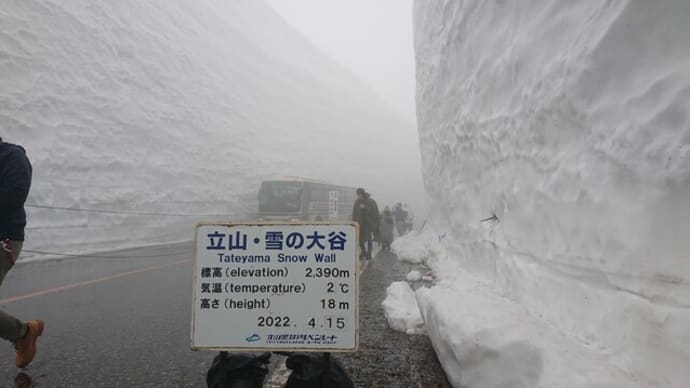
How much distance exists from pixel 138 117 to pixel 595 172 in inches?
614

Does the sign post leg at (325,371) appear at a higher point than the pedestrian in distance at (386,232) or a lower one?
lower

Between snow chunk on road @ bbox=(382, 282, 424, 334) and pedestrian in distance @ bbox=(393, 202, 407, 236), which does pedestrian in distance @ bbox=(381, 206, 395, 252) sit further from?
snow chunk on road @ bbox=(382, 282, 424, 334)

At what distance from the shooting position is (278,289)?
1995 mm

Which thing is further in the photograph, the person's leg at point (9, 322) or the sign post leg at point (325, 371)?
the person's leg at point (9, 322)

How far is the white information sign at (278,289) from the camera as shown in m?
1.95

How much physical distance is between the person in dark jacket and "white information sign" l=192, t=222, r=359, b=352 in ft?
5.27

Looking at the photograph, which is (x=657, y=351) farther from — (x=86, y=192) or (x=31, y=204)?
(x=86, y=192)

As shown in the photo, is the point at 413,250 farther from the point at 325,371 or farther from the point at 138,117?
the point at 138,117

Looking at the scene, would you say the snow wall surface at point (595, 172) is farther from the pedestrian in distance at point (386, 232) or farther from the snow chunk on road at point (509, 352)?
the pedestrian in distance at point (386, 232)

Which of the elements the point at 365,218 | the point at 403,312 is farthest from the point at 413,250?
the point at 403,312

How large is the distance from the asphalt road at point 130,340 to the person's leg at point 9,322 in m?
0.27

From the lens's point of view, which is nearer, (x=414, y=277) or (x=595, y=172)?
(x=595, y=172)

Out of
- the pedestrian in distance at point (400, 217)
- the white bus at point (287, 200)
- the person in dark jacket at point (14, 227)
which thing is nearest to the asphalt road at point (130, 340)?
the person in dark jacket at point (14, 227)

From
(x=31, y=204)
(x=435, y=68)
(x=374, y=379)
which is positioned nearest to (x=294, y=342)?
(x=374, y=379)
